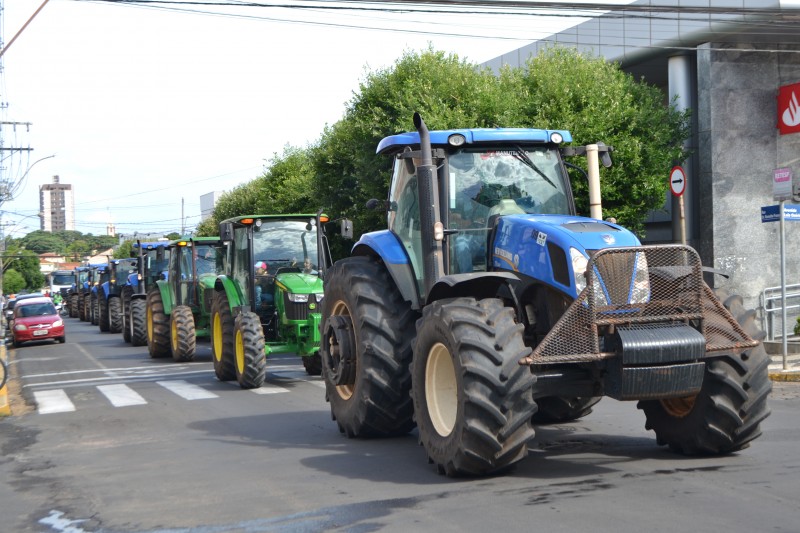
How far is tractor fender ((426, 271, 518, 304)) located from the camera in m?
7.65

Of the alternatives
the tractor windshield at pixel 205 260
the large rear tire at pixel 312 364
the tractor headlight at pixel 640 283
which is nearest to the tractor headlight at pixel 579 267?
the tractor headlight at pixel 640 283

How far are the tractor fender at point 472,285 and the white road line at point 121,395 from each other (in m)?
7.82

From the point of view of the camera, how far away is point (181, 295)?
23.1m

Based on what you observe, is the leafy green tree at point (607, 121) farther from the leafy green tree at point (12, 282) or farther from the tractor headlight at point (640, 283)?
the leafy green tree at point (12, 282)

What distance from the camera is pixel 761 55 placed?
23.3m

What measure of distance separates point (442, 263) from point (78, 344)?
83.0ft

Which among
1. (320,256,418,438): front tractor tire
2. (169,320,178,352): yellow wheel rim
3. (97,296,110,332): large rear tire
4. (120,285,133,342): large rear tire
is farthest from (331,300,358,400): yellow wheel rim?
(97,296,110,332): large rear tire

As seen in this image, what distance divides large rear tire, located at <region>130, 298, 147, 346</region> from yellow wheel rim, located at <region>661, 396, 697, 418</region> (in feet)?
71.7

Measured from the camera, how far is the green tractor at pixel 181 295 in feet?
72.2

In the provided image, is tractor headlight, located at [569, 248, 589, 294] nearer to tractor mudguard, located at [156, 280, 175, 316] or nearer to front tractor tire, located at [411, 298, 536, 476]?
front tractor tire, located at [411, 298, 536, 476]

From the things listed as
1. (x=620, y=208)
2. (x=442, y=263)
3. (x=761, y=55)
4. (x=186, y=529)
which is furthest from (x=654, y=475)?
(x=761, y=55)

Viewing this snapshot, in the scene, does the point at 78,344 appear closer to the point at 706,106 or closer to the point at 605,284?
the point at 706,106

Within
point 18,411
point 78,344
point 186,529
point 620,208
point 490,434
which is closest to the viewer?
point 186,529

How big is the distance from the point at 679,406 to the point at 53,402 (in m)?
10.7
